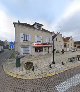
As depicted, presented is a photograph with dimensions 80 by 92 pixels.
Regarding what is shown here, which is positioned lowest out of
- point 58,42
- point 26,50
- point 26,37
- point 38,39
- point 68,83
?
point 68,83

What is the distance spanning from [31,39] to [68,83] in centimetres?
2475

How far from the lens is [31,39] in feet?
124

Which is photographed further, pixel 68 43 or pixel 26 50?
pixel 68 43

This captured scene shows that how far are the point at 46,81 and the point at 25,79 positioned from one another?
236 centimetres

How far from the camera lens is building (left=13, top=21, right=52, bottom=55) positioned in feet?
116

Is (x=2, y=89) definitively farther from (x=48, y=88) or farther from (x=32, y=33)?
(x=32, y=33)

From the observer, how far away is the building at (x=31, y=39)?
116 ft

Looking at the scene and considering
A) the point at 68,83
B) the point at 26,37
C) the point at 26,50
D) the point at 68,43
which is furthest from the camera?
the point at 68,43

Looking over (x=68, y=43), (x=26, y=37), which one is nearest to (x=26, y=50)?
(x=26, y=37)

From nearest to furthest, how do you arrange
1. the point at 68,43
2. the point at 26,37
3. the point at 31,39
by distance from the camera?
the point at 26,37
the point at 31,39
the point at 68,43

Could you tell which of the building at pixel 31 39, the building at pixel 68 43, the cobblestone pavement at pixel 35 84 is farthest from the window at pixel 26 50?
the building at pixel 68 43

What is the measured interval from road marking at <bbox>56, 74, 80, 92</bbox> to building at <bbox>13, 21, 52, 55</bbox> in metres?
22.0

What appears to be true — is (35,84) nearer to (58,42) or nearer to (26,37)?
(26,37)

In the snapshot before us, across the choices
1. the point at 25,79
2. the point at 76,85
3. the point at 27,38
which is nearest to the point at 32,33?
the point at 27,38
